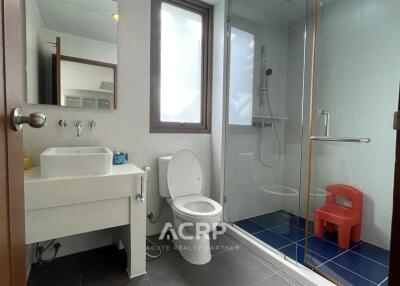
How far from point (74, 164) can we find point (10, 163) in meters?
0.82

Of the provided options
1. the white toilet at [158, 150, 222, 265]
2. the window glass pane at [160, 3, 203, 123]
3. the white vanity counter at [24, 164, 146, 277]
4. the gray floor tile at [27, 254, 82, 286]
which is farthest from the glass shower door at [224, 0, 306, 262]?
the gray floor tile at [27, 254, 82, 286]

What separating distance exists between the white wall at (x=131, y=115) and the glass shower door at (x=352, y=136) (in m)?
1.44

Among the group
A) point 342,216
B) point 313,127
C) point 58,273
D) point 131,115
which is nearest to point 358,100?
point 313,127

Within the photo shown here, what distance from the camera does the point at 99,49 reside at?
1.77 metres

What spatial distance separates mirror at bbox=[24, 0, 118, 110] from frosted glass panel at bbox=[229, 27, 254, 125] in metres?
1.13

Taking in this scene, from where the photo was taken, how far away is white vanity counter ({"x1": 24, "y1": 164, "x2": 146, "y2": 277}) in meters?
1.24

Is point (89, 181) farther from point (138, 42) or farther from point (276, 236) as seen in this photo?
point (276, 236)

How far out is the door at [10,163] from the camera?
50 cm

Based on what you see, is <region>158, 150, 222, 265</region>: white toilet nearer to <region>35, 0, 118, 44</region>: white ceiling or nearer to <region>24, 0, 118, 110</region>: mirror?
<region>24, 0, 118, 110</region>: mirror

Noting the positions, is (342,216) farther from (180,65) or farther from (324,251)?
(180,65)

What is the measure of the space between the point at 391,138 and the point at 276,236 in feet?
4.11

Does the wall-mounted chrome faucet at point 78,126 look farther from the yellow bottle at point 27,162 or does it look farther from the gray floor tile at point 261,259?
the gray floor tile at point 261,259

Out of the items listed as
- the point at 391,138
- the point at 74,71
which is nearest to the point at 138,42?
the point at 74,71

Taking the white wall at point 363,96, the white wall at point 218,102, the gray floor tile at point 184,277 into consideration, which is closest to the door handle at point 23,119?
the gray floor tile at point 184,277
